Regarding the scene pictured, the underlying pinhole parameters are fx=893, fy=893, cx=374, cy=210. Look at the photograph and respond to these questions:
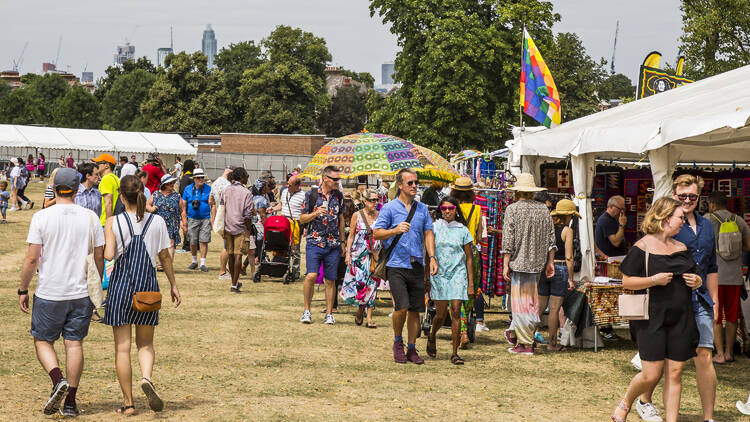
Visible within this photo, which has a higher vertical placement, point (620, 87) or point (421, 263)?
point (620, 87)

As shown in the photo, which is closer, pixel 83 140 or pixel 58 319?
pixel 58 319

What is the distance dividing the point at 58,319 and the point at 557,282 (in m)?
5.78

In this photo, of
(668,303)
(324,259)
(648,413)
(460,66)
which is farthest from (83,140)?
(668,303)

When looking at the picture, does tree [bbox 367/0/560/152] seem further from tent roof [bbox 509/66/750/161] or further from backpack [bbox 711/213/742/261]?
backpack [bbox 711/213/742/261]

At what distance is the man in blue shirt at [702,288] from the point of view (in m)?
6.60

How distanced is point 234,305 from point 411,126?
97.7ft

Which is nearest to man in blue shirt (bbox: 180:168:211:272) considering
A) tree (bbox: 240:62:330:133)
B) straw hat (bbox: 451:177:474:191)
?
straw hat (bbox: 451:177:474:191)

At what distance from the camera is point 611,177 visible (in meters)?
13.7

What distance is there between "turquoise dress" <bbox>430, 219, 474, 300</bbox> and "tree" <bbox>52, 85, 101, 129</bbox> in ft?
326

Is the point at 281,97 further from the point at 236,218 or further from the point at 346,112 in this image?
the point at 236,218

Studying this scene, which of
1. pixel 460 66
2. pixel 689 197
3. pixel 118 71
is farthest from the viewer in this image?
pixel 118 71

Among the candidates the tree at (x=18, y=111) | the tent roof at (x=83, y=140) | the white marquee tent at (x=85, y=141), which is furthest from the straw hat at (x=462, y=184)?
the tree at (x=18, y=111)

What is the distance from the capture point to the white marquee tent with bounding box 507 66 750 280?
8367 mm

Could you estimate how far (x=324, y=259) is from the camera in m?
11.5
